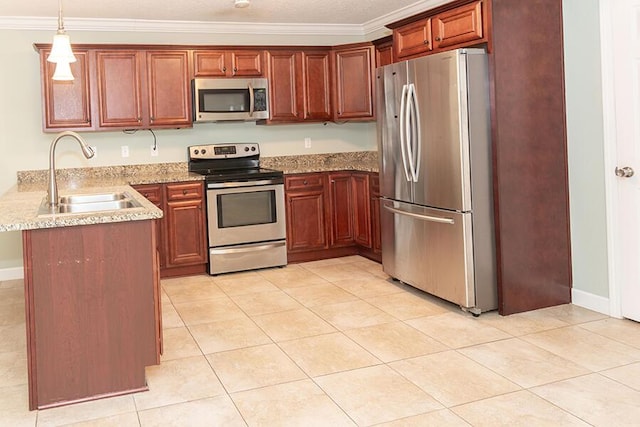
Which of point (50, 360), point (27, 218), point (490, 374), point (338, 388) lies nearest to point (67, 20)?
point (27, 218)

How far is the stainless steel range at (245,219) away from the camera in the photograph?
5.63m

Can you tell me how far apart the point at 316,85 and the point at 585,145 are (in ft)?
9.55

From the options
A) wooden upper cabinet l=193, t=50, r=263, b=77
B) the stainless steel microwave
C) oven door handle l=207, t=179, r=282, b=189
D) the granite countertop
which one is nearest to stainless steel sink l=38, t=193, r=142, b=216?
the granite countertop

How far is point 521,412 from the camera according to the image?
2.69 m

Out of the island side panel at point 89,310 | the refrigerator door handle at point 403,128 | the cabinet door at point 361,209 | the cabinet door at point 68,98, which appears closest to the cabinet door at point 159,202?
the cabinet door at point 68,98

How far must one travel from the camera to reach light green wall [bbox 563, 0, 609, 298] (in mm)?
3971

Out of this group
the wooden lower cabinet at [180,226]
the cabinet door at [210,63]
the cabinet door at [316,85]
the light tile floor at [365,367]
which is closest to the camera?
the light tile floor at [365,367]

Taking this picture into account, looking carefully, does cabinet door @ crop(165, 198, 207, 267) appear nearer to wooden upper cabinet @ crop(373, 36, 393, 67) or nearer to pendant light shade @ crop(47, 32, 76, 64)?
wooden upper cabinet @ crop(373, 36, 393, 67)

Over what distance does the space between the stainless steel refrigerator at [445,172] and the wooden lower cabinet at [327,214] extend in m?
1.32

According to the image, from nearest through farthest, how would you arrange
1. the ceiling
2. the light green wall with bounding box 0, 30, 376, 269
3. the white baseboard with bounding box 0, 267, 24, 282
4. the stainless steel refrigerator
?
1. the stainless steel refrigerator
2. the ceiling
3. the light green wall with bounding box 0, 30, 376, 269
4. the white baseboard with bounding box 0, 267, 24, 282

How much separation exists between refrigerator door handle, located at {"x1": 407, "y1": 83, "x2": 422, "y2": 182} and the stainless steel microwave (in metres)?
2.02

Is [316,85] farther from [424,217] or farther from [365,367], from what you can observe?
[365,367]

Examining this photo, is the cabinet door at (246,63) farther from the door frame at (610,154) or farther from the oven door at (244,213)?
the door frame at (610,154)

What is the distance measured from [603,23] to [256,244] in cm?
334
